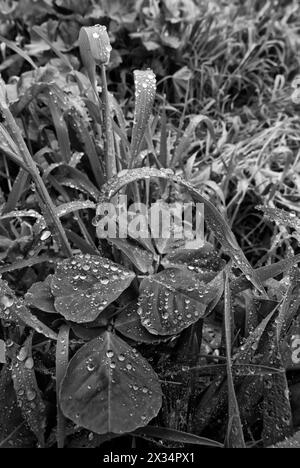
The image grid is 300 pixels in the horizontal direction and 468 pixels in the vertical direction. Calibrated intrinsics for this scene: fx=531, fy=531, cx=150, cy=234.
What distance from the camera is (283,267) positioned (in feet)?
3.55

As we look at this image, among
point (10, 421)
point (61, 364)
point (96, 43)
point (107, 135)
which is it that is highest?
point (96, 43)

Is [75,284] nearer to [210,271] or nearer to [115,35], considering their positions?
[210,271]

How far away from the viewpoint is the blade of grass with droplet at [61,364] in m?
0.93

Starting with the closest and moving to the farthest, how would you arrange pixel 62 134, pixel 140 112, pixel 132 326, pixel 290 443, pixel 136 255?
1. pixel 290 443
2. pixel 132 326
3. pixel 136 255
4. pixel 140 112
5. pixel 62 134

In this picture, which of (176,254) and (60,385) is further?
(176,254)

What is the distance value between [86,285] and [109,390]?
8.7 inches

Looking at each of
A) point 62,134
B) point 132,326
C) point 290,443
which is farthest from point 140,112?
point 290,443

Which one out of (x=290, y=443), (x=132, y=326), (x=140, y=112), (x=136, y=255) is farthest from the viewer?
(x=140, y=112)

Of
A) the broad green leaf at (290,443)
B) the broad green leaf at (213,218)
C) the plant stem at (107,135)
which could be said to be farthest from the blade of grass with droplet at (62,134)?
the broad green leaf at (290,443)

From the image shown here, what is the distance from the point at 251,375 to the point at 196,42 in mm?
1468

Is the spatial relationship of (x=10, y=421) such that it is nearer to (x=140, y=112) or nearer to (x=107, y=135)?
(x=107, y=135)

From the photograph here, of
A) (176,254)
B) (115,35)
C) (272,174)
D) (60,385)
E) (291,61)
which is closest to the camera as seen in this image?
(60,385)

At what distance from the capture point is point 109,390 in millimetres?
901
